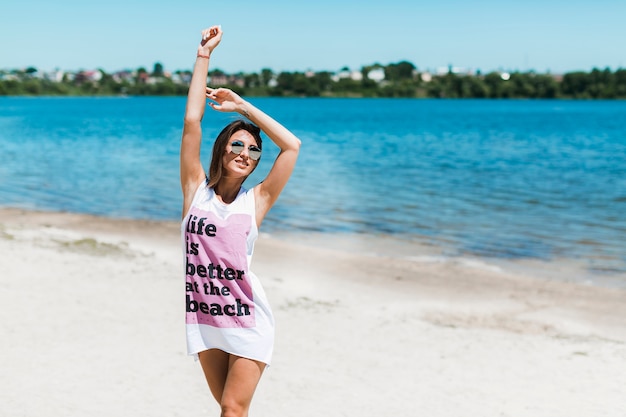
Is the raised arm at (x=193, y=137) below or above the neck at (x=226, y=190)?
above

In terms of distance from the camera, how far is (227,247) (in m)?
3.45

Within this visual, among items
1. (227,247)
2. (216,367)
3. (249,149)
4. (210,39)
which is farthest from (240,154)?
(216,367)

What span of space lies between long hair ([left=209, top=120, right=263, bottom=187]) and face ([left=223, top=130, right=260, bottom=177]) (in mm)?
19

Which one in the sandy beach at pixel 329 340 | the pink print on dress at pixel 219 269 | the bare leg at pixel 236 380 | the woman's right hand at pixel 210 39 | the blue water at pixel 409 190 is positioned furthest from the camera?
the blue water at pixel 409 190

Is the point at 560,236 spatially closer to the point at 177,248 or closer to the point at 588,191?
the point at 177,248

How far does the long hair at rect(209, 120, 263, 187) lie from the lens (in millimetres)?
3697

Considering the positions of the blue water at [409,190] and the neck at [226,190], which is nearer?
the neck at [226,190]

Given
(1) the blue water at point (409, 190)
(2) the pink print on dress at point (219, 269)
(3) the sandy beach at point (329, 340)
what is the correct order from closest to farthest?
(2) the pink print on dress at point (219, 269)
(3) the sandy beach at point (329, 340)
(1) the blue water at point (409, 190)

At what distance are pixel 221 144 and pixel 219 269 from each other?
2.16ft

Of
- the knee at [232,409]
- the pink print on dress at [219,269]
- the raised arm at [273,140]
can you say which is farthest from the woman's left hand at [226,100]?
the knee at [232,409]

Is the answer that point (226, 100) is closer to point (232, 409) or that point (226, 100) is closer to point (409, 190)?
point (232, 409)

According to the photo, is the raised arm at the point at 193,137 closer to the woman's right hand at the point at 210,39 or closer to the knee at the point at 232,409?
the woman's right hand at the point at 210,39

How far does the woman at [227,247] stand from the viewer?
11.4 ft

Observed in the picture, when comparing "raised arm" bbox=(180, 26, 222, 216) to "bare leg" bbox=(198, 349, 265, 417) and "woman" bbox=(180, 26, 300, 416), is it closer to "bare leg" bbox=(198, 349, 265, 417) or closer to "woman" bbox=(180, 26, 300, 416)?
"woman" bbox=(180, 26, 300, 416)
